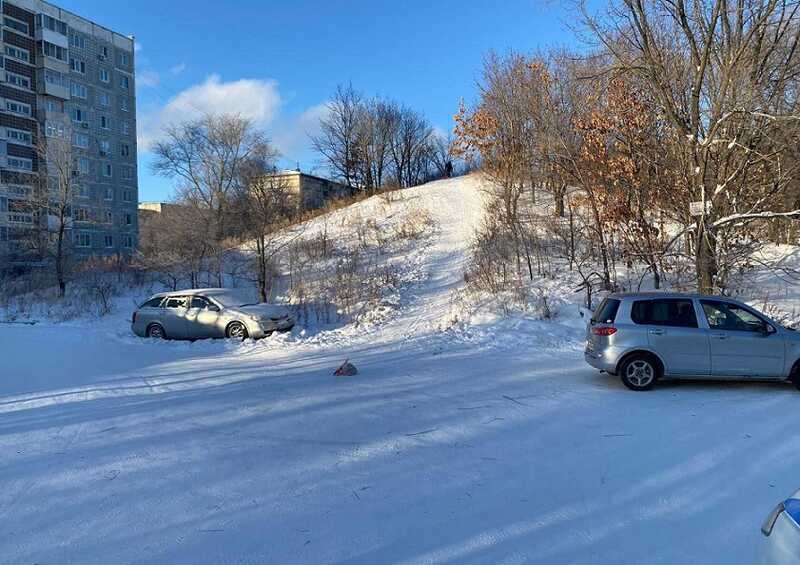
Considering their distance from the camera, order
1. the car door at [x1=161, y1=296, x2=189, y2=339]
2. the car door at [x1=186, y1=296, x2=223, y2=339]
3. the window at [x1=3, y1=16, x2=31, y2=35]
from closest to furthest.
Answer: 1. the car door at [x1=186, y1=296, x2=223, y2=339]
2. the car door at [x1=161, y1=296, x2=189, y2=339]
3. the window at [x1=3, y1=16, x2=31, y2=35]

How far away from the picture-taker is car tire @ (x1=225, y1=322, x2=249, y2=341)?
14664 millimetres

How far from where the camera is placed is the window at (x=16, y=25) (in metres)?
53.0

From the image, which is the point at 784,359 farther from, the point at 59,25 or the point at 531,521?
the point at 59,25

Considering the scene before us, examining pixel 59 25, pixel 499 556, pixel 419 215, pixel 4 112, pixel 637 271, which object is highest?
pixel 59 25

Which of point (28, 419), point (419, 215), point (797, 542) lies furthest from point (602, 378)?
point (419, 215)

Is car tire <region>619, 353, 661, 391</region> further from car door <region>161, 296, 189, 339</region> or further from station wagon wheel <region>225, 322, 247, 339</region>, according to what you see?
car door <region>161, 296, 189, 339</region>

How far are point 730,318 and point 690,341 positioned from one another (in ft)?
2.54

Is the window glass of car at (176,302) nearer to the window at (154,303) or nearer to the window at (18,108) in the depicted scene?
the window at (154,303)

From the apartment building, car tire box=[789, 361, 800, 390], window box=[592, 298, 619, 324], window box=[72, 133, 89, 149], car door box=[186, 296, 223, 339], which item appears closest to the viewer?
car tire box=[789, 361, 800, 390]

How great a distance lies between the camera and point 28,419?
23.2 ft

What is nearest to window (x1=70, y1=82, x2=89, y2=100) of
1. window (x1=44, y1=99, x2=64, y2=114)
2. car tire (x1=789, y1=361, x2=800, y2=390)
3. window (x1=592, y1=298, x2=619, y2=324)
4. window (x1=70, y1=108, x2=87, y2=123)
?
window (x1=70, y1=108, x2=87, y2=123)

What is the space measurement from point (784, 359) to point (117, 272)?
30.3 meters

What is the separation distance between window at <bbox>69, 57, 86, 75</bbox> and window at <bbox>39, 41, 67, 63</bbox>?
119 centimetres

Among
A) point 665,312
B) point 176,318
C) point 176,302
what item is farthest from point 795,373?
point 176,302
